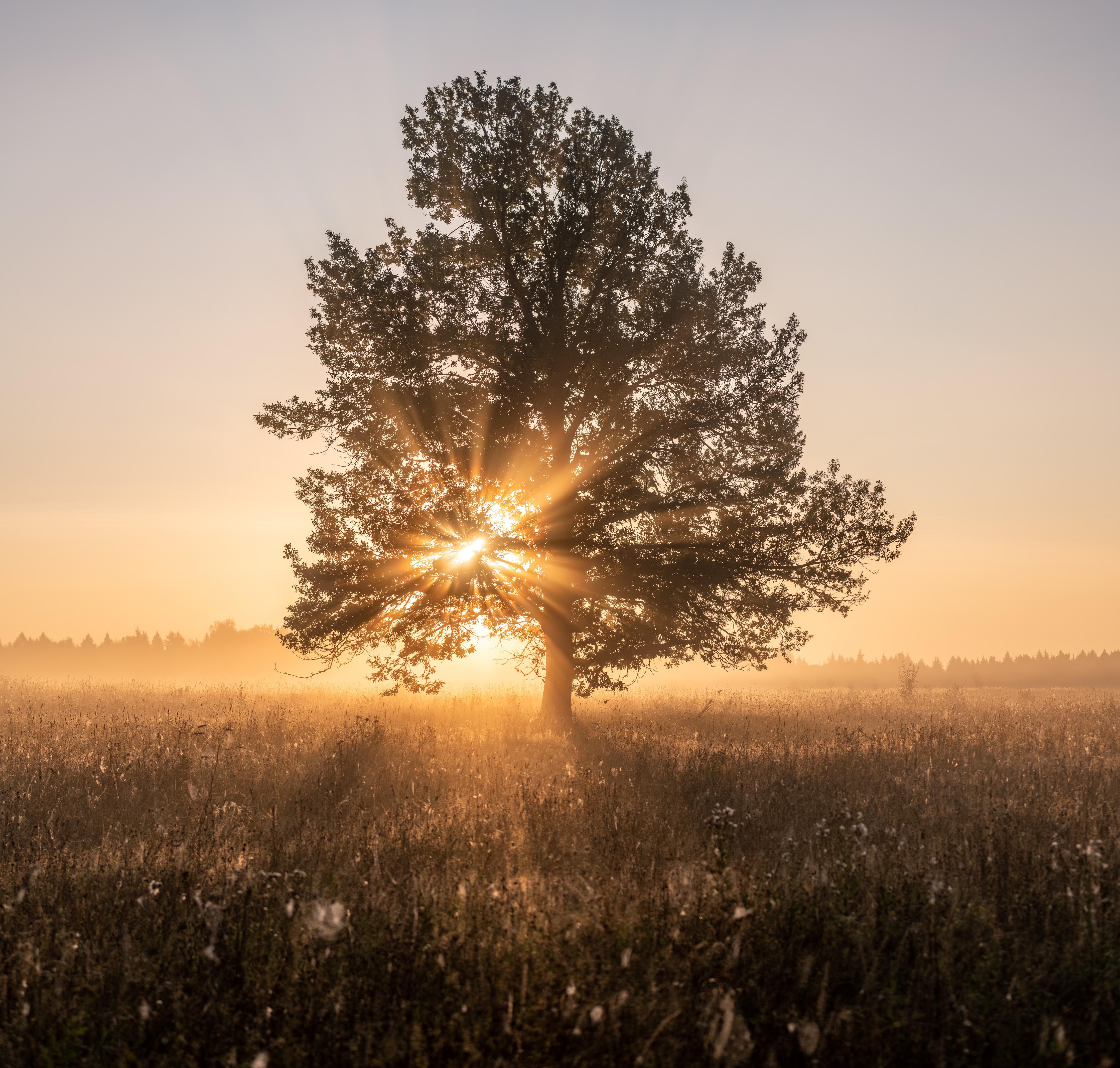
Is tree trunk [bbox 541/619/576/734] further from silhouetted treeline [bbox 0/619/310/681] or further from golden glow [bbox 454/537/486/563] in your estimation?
silhouetted treeline [bbox 0/619/310/681]

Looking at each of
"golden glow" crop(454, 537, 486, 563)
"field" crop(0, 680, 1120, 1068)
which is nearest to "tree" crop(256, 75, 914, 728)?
"golden glow" crop(454, 537, 486, 563)

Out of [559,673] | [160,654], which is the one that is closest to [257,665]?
[160,654]

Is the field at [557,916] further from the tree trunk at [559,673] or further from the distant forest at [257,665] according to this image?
the distant forest at [257,665]

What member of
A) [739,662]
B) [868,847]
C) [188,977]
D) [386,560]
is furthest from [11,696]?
[868,847]

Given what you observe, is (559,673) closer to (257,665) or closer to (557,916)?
(557,916)

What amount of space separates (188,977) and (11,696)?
20.7 metres

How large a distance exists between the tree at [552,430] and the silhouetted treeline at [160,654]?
6063 centimetres

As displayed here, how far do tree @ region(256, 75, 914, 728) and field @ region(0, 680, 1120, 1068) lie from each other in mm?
4489

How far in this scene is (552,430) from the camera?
1338 centimetres

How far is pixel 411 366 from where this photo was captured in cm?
1259

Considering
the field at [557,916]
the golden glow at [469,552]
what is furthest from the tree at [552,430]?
the field at [557,916]

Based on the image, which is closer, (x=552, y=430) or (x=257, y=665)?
(x=552, y=430)

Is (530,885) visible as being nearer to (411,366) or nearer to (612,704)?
(411,366)

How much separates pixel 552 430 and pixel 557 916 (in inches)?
400
